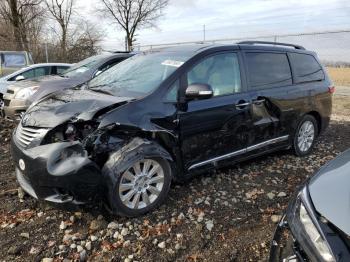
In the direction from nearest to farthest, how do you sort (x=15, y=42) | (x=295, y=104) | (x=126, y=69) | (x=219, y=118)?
(x=219, y=118) → (x=126, y=69) → (x=295, y=104) → (x=15, y=42)

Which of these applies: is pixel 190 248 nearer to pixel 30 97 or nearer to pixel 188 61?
pixel 188 61

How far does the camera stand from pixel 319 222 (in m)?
1.74

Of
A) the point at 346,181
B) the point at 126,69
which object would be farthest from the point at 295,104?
the point at 346,181

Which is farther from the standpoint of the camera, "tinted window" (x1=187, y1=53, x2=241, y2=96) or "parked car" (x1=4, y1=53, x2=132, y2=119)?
"parked car" (x1=4, y1=53, x2=132, y2=119)

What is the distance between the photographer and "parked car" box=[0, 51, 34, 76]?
12.7m

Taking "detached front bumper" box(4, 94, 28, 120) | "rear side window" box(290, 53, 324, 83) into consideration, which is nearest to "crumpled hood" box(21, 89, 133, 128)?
"rear side window" box(290, 53, 324, 83)

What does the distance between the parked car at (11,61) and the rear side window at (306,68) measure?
10600mm

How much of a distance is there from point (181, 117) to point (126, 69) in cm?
117

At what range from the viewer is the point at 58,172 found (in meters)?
3.05

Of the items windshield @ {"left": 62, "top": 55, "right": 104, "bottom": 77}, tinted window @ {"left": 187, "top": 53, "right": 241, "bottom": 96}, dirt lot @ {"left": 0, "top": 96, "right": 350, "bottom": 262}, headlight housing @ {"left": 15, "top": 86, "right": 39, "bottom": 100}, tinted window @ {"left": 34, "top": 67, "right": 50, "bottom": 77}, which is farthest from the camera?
tinted window @ {"left": 34, "top": 67, "right": 50, "bottom": 77}

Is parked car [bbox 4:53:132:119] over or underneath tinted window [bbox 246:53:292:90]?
underneath

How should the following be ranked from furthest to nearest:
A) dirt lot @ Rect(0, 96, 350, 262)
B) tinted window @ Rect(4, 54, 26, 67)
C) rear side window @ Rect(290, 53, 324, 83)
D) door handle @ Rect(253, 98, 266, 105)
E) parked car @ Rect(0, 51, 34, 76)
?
tinted window @ Rect(4, 54, 26, 67), parked car @ Rect(0, 51, 34, 76), rear side window @ Rect(290, 53, 324, 83), door handle @ Rect(253, 98, 266, 105), dirt lot @ Rect(0, 96, 350, 262)

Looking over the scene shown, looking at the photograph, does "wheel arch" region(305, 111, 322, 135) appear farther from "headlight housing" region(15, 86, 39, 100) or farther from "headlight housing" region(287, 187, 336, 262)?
"headlight housing" region(15, 86, 39, 100)


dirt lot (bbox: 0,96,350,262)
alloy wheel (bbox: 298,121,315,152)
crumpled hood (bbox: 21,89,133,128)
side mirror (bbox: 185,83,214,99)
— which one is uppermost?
side mirror (bbox: 185,83,214,99)
